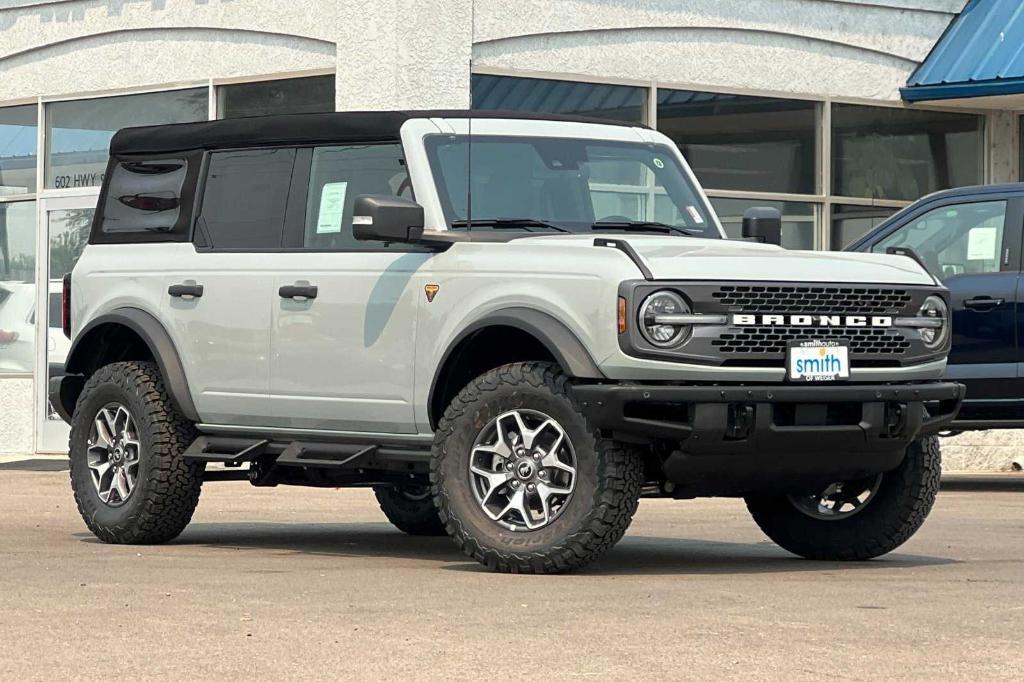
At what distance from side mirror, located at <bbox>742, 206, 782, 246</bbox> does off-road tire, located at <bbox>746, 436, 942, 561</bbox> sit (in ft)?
4.14

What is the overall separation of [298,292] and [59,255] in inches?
453

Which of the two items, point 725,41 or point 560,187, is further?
point 725,41

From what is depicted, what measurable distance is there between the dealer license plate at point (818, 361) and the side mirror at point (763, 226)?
5.30 ft

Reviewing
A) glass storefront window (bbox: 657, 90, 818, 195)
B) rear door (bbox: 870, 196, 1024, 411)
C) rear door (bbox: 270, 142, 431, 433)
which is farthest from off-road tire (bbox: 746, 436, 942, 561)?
glass storefront window (bbox: 657, 90, 818, 195)

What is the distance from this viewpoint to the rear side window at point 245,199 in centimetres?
988

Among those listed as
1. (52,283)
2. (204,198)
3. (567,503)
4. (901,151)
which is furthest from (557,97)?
(567,503)

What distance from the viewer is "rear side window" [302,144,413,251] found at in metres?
9.45

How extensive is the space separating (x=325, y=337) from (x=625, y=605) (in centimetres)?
259

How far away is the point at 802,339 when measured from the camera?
27.5ft

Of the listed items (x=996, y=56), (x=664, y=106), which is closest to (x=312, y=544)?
(x=664, y=106)

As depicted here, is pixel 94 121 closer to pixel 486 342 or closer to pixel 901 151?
pixel 901 151

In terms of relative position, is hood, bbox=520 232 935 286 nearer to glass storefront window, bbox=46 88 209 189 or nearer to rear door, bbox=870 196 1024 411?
rear door, bbox=870 196 1024 411

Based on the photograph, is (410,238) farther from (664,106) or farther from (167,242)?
(664,106)

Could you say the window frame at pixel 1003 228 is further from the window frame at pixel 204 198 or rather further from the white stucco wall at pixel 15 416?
the white stucco wall at pixel 15 416
